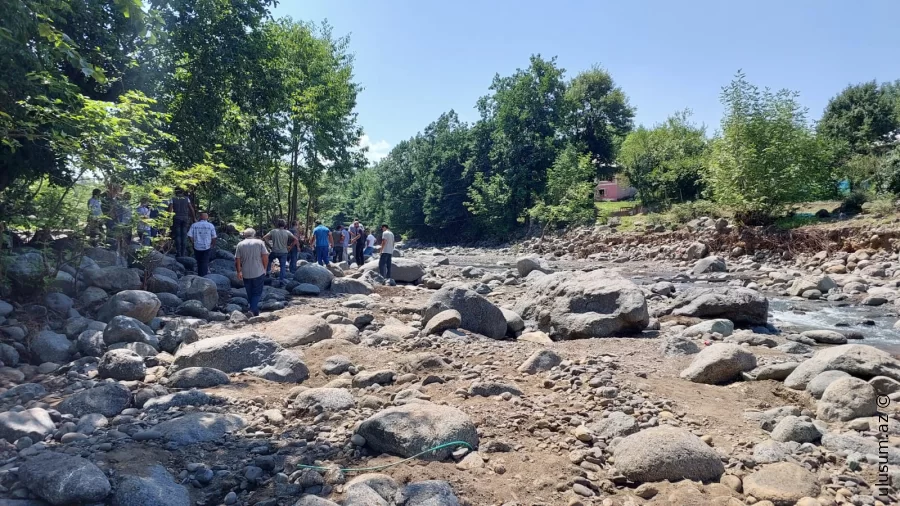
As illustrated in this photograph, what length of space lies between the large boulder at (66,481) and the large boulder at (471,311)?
6.30 metres

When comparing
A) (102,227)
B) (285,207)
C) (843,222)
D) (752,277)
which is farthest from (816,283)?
(285,207)

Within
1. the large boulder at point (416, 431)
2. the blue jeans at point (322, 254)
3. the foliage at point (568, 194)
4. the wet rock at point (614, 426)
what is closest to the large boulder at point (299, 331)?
the large boulder at point (416, 431)

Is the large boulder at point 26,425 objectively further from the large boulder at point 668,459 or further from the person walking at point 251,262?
the person walking at point 251,262

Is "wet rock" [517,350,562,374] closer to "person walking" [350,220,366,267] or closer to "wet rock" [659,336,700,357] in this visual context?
"wet rock" [659,336,700,357]

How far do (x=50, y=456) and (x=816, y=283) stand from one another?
17.5m

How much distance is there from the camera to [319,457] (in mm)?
4750

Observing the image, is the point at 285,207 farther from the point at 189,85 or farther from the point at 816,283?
the point at 816,283

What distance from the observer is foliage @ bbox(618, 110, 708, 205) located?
3584 cm

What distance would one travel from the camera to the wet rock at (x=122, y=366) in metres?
6.86

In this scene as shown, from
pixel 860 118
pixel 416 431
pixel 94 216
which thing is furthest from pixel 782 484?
pixel 860 118

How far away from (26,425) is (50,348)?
3.07 meters

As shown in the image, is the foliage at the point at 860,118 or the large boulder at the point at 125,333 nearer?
the large boulder at the point at 125,333

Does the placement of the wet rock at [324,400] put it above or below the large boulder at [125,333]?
below

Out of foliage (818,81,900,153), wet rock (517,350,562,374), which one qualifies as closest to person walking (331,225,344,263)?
wet rock (517,350,562,374)
